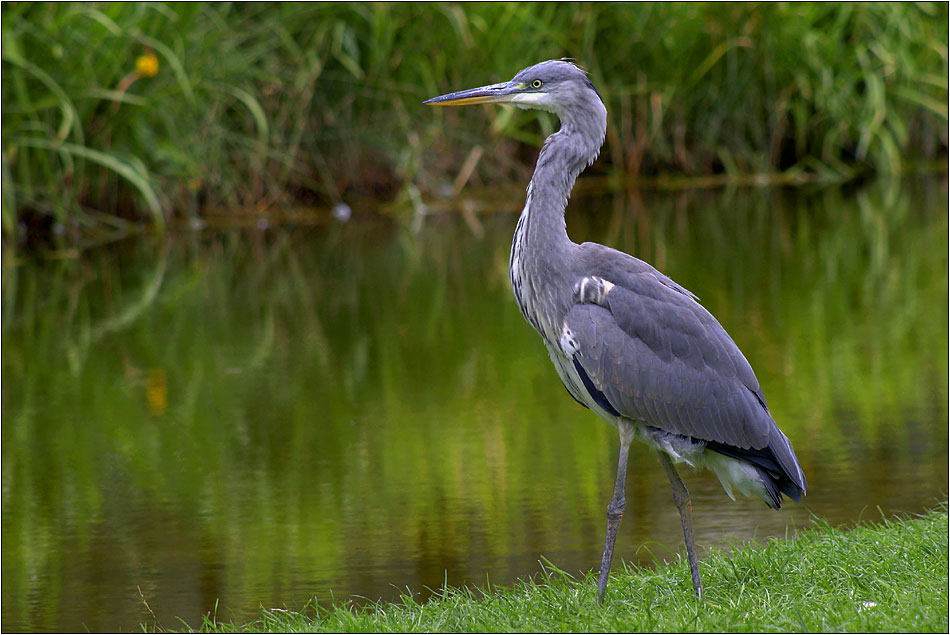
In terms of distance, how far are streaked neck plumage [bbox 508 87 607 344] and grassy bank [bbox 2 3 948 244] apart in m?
Answer: 7.13

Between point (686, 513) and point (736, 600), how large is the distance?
1.23ft

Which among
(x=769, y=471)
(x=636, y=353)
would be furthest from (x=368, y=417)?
(x=769, y=471)

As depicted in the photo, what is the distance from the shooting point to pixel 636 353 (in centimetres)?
414

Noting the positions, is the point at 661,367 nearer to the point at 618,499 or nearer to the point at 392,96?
the point at 618,499

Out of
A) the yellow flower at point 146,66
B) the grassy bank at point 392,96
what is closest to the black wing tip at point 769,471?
the grassy bank at point 392,96

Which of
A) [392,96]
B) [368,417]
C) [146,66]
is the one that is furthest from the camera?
[392,96]

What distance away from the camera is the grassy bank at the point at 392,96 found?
11.2 metres

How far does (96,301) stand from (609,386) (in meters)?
6.82

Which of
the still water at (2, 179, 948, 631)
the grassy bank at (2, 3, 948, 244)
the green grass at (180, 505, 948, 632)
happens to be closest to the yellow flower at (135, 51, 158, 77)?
the grassy bank at (2, 3, 948, 244)

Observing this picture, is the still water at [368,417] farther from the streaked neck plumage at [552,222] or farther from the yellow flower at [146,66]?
the yellow flower at [146,66]

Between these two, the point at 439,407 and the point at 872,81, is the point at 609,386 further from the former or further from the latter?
the point at 872,81

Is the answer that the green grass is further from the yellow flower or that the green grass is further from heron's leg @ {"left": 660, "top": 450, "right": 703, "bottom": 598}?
the yellow flower

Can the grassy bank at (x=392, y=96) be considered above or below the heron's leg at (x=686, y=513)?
above

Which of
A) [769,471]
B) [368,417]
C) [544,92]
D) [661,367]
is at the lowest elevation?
[368,417]
